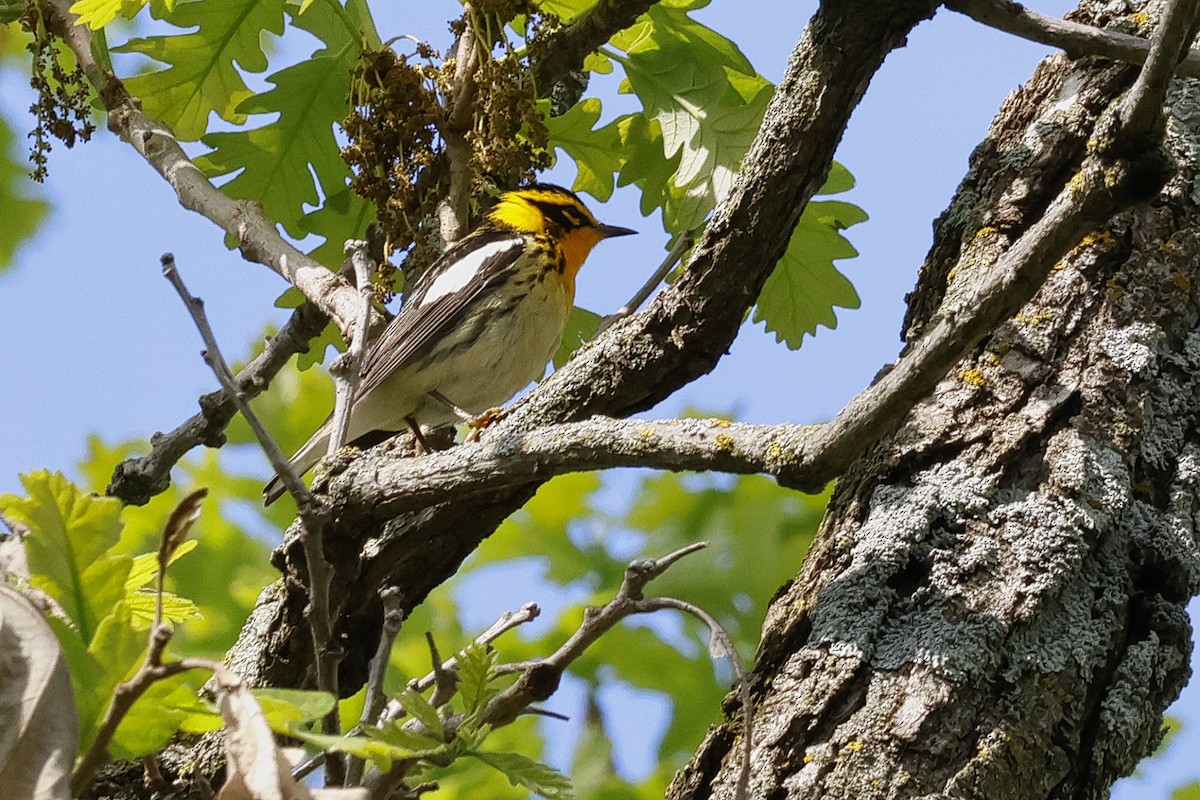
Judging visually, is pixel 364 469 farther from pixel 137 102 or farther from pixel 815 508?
pixel 815 508

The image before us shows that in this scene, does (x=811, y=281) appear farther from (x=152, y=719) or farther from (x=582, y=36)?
(x=152, y=719)

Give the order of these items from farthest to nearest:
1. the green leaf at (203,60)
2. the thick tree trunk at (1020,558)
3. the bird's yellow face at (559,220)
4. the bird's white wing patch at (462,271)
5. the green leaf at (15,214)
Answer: the green leaf at (15,214) → the bird's yellow face at (559,220) → the bird's white wing patch at (462,271) → the green leaf at (203,60) → the thick tree trunk at (1020,558)

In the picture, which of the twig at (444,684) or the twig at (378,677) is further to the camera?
the twig at (444,684)

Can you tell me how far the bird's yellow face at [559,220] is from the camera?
5484 millimetres

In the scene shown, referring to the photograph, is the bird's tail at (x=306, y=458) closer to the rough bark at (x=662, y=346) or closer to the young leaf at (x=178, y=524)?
the rough bark at (x=662, y=346)

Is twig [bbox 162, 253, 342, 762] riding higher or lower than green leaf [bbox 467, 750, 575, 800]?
higher

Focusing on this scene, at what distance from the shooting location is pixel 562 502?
18.0 ft

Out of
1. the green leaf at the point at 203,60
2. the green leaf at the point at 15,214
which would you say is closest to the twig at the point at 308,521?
the green leaf at the point at 203,60

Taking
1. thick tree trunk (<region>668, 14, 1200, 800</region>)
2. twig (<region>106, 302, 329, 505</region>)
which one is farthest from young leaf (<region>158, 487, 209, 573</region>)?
twig (<region>106, 302, 329, 505</region>)

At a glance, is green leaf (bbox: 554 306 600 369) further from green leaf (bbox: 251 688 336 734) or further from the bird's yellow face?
green leaf (bbox: 251 688 336 734)

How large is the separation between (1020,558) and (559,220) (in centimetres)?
365

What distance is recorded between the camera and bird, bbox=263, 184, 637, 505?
4.67 meters

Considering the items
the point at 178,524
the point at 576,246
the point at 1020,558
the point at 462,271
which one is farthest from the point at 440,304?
the point at 178,524

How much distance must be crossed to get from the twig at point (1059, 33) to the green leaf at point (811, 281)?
1130mm
